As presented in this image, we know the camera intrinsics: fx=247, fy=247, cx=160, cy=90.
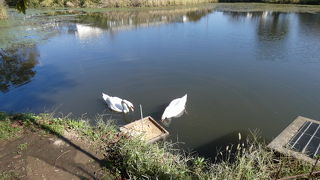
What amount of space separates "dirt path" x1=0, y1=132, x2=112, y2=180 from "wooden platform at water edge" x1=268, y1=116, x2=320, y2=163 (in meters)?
3.47

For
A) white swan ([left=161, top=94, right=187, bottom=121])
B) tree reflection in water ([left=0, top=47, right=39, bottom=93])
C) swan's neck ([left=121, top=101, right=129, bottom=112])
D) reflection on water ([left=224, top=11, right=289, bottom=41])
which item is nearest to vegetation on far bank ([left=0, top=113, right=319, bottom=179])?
swan's neck ([left=121, top=101, right=129, bottom=112])

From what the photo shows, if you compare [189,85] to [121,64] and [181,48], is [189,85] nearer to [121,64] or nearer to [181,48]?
[121,64]

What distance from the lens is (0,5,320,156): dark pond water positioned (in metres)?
7.54

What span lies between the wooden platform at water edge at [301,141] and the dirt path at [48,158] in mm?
3470

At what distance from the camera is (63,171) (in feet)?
13.9

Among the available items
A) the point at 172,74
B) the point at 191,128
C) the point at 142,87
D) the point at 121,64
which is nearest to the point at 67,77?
the point at 121,64

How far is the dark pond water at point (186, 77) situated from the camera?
7.54 metres

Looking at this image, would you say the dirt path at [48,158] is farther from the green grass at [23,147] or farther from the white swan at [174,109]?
the white swan at [174,109]

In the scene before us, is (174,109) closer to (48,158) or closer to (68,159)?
(68,159)

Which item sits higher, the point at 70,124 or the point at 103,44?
the point at 103,44

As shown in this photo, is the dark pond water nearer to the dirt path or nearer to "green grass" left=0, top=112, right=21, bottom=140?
"green grass" left=0, top=112, right=21, bottom=140

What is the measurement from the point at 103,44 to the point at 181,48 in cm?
503

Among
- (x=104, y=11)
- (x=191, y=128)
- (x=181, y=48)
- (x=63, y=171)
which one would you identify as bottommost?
(x=191, y=128)

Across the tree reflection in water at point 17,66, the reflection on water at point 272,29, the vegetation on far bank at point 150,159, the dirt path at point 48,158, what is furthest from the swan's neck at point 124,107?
the reflection on water at point 272,29
